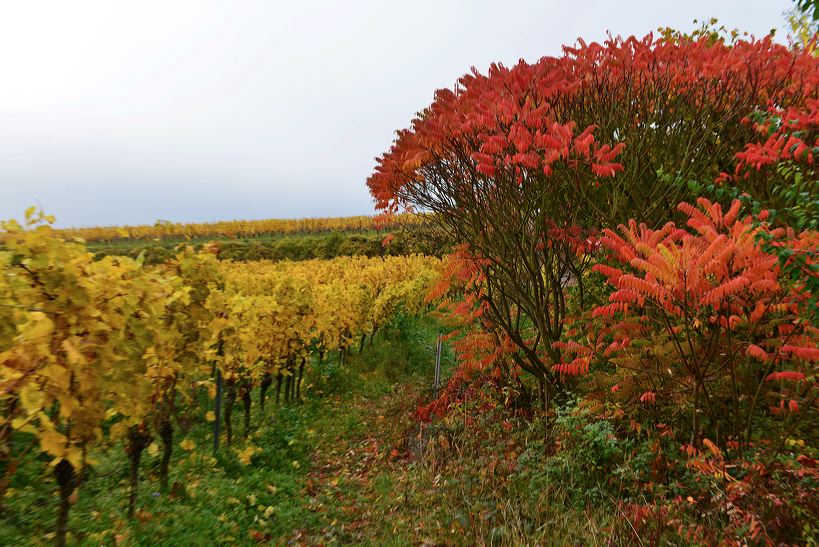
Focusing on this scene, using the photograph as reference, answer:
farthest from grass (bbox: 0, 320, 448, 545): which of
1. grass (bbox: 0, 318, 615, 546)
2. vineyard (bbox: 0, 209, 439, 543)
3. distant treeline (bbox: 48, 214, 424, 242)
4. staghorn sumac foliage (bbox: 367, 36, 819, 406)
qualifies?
distant treeline (bbox: 48, 214, 424, 242)

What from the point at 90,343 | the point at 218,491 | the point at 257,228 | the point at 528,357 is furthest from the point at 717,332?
the point at 257,228

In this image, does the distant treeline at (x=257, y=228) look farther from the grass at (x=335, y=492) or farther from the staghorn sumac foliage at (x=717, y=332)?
the staghorn sumac foliage at (x=717, y=332)

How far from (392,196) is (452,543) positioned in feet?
14.8

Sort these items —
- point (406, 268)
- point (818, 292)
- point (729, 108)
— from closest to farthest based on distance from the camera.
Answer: point (818, 292) → point (729, 108) → point (406, 268)

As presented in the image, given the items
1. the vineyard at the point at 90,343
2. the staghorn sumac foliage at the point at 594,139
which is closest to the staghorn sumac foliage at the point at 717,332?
the staghorn sumac foliage at the point at 594,139

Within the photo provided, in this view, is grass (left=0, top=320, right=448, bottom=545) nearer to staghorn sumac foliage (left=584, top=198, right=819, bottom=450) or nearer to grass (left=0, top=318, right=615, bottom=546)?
grass (left=0, top=318, right=615, bottom=546)

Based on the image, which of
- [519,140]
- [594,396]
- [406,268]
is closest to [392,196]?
[519,140]

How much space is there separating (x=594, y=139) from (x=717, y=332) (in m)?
2.92

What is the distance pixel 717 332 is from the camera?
3.74 m

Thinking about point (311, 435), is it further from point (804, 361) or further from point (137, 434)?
point (804, 361)

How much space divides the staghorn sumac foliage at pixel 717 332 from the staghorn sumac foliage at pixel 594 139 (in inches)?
52.1

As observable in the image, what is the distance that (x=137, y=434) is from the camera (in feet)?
14.9

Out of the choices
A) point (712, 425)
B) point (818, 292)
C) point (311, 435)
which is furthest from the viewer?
point (311, 435)

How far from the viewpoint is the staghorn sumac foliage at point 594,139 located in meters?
5.36
